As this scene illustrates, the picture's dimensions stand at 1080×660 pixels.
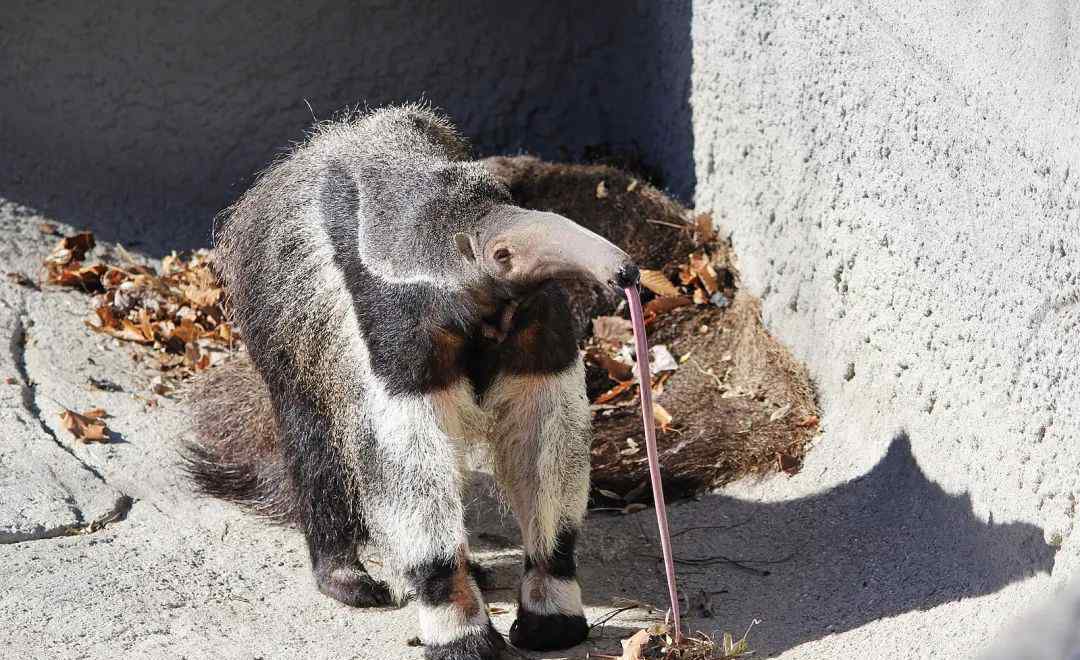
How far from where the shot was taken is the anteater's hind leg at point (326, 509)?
15.7 feet

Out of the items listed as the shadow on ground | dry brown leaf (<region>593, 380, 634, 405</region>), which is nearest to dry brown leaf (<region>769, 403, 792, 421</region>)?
the shadow on ground

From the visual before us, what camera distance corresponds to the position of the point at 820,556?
479cm

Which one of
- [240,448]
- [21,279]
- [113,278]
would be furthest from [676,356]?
[21,279]

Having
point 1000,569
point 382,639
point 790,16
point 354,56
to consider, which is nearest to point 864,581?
point 1000,569

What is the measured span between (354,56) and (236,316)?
3968 millimetres

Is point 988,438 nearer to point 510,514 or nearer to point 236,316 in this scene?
point 510,514

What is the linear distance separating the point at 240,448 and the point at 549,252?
2.74 m

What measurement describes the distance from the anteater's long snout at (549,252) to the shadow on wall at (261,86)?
4.00m

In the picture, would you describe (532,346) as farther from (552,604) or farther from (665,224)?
(665,224)

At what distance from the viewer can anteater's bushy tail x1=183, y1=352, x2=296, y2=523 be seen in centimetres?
546

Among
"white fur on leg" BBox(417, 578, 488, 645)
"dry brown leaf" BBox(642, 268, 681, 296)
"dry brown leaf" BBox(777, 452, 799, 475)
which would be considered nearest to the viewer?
"white fur on leg" BBox(417, 578, 488, 645)

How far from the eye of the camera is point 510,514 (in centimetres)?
571

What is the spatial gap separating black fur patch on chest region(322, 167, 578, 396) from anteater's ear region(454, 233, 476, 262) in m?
0.14

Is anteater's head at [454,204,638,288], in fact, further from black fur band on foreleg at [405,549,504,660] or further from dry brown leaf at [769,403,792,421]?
dry brown leaf at [769,403,792,421]
